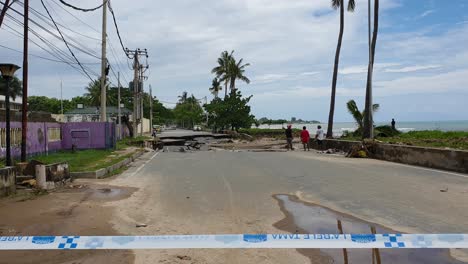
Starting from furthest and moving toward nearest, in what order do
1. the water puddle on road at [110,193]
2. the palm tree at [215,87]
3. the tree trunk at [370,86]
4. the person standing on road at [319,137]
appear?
1. the palm tree at [215,87]
2. the person standing on road at [319,137]
3. the tree trunk at [370,86]
4. the water puddle on road at [110,193]

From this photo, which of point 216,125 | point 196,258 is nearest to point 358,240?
point 196,258

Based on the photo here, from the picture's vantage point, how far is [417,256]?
5.41 meters

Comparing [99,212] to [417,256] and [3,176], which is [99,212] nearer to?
[3,176]

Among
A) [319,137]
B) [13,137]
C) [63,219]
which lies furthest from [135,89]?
[63,219]

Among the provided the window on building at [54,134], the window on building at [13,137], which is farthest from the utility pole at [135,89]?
the window on building at [13,137]

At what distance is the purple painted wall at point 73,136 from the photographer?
19773mm

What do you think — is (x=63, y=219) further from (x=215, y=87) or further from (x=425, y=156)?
(x=215, y=87)

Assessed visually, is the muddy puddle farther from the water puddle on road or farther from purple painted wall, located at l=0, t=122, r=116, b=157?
purple painted wall, located at l=0, t=122, r=116, b=157

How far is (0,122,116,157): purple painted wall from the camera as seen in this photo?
19.8 m

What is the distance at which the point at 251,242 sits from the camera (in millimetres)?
4871

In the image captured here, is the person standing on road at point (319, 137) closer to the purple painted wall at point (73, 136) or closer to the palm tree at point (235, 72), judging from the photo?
the purple painted wall at point (73, 136)

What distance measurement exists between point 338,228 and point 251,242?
8.22 feet

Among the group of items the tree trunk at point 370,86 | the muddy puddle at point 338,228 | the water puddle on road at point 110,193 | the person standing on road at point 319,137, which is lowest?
the water puddle on road at point 110,193

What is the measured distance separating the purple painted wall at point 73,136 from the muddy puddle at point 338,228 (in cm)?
1360
